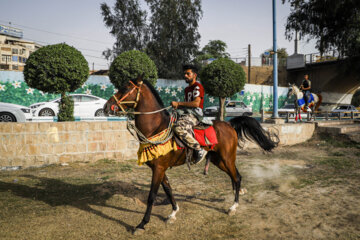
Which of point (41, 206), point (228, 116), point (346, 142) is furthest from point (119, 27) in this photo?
point (41, 206)

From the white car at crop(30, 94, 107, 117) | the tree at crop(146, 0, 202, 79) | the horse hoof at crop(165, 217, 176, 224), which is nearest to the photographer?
the horse hoof at crop(165, 217, 176, 224)

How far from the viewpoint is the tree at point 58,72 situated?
30.2ft

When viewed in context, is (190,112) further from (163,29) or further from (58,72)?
(163,29)

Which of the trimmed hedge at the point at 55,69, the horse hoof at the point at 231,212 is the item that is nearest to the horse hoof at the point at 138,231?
the horse hoof at the point at 231,212

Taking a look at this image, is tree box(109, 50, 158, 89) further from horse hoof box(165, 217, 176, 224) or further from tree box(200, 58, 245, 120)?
horse hoof box(165, 217, 176, 224)

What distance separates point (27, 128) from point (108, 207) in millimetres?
4820

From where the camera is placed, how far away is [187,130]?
4324 millimetres

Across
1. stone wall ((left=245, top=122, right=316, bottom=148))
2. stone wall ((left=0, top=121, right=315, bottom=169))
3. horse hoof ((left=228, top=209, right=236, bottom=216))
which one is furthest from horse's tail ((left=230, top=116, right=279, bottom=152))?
stone wall ((left=245, top=122, right=316, bottom=148))

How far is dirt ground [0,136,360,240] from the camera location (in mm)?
3887

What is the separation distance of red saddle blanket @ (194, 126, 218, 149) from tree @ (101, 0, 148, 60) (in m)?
26.4

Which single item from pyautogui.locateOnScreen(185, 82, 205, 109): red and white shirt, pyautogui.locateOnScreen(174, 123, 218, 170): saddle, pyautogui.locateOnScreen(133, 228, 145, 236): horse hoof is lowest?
pyautogui.locateOnScreen(133, 228, 145, 236): horse hoof

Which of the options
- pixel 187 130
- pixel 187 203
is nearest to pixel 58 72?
pixel 187 130

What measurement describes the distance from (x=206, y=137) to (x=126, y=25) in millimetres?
27852

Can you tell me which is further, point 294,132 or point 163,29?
point 163,29
